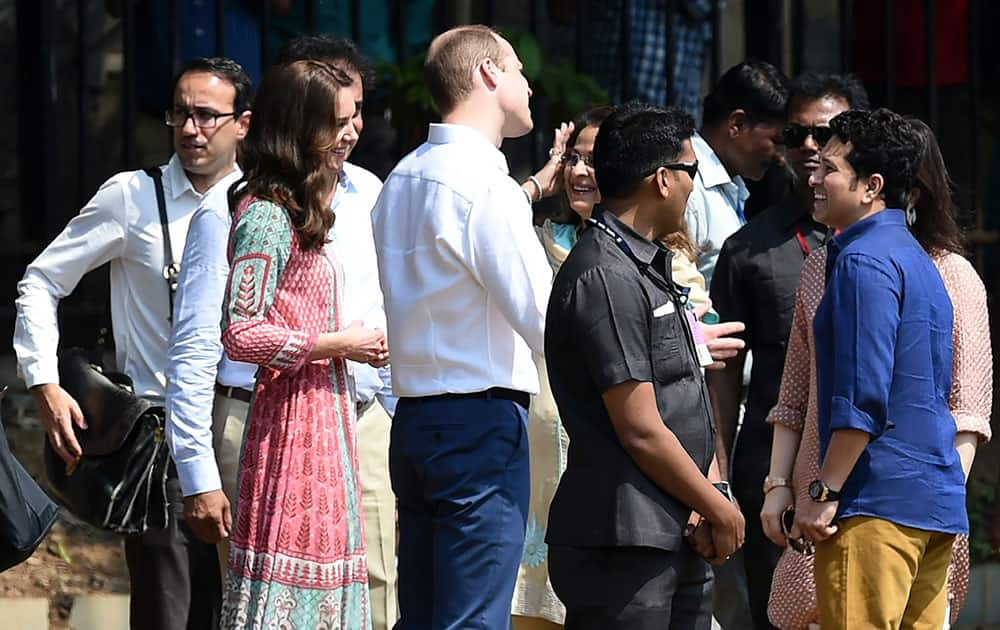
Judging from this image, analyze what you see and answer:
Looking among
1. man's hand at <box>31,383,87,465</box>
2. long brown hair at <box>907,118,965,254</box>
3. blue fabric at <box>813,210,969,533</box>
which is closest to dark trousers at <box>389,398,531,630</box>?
blue fabric at <box>813,210,969,533</box>

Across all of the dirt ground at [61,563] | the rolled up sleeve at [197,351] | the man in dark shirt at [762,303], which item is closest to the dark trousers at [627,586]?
the rolled up sleeve at [197,351]

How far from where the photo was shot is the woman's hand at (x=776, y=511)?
4289 mm

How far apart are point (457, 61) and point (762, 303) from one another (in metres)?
1.37

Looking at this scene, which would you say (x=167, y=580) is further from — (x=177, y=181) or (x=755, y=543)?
(x=755, y=543)

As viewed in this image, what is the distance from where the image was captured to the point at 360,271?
15.5 feet

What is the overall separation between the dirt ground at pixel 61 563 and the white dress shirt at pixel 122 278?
128cm

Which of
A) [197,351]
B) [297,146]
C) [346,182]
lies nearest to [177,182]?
[346,182]

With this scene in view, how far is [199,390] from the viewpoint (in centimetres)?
458

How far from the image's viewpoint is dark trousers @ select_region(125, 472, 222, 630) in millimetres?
5160

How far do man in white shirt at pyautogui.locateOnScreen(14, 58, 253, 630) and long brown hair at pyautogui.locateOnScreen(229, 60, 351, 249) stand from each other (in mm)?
660

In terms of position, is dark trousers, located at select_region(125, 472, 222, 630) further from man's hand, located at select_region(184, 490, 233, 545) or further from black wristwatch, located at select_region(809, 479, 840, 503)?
black wristwatch, located at select_region(809, 479, 840, 503)

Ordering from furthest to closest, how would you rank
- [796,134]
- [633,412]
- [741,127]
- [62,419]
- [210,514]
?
[741,127] < [796,134] < [62,419] < [210,514] < [633,412]

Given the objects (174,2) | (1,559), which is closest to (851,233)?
(1,559)

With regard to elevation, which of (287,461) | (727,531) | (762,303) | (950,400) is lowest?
(727,531)
